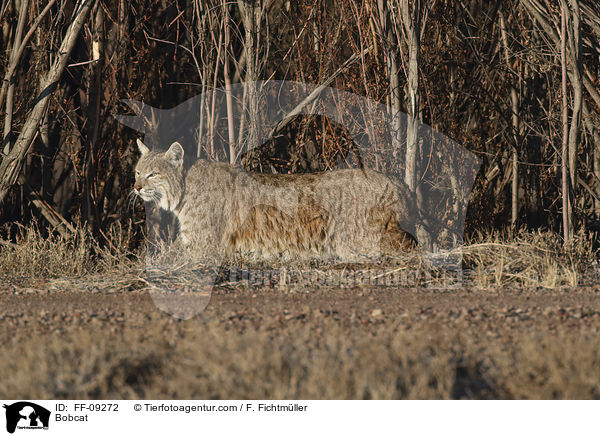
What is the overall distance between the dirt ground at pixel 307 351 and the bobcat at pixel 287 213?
7.34 feet

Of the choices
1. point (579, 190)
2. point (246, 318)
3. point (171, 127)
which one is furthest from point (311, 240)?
point (579, 190)

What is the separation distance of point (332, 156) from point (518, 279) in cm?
323

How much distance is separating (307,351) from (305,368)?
0.22m

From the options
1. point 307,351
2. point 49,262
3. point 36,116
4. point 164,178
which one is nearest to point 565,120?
point 164,178

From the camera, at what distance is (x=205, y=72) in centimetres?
945

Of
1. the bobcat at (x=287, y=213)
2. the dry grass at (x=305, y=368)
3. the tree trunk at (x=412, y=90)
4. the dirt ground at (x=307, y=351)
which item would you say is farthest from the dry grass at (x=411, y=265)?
the dry grass at (x=305, y=368)

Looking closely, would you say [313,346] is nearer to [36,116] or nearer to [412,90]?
[412,90]

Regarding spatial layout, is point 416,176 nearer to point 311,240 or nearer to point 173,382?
point 311,240

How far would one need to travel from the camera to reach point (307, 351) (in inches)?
159

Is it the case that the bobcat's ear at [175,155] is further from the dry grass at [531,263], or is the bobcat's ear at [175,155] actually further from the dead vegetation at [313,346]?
the dry grass at [531,263]

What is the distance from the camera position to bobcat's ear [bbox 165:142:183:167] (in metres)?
8.24

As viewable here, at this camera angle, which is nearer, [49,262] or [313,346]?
[313,346]

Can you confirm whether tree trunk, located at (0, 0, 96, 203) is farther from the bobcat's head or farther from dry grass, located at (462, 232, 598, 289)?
dry grass, located at (462, 232, 598, 289)
